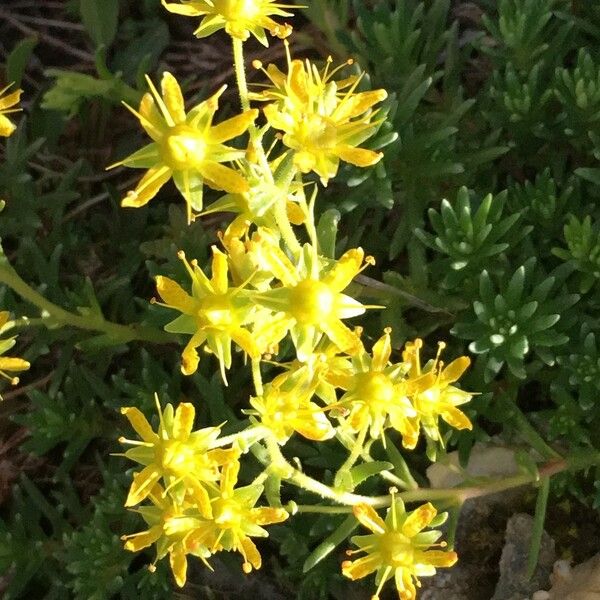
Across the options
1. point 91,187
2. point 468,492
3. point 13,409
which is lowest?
point 13,409

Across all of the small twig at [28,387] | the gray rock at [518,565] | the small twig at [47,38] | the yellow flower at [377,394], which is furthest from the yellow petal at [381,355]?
the small twig at [47,38]

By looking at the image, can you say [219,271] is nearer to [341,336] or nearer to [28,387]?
[341,336]

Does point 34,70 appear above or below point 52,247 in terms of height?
above

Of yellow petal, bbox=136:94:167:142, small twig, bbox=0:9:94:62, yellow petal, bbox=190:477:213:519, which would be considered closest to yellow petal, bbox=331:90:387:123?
yellow petal, bbox=136:94:167:142

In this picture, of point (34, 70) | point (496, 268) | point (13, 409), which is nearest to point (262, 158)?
point (496, 268)

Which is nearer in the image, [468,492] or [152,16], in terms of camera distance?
[468,492]

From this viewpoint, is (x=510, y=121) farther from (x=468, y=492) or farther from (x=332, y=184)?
(x=468, y=492)

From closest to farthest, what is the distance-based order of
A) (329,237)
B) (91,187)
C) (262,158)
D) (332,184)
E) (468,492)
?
(262,158)
(329,237)
(468,492)
(332,184)
(91,187)
